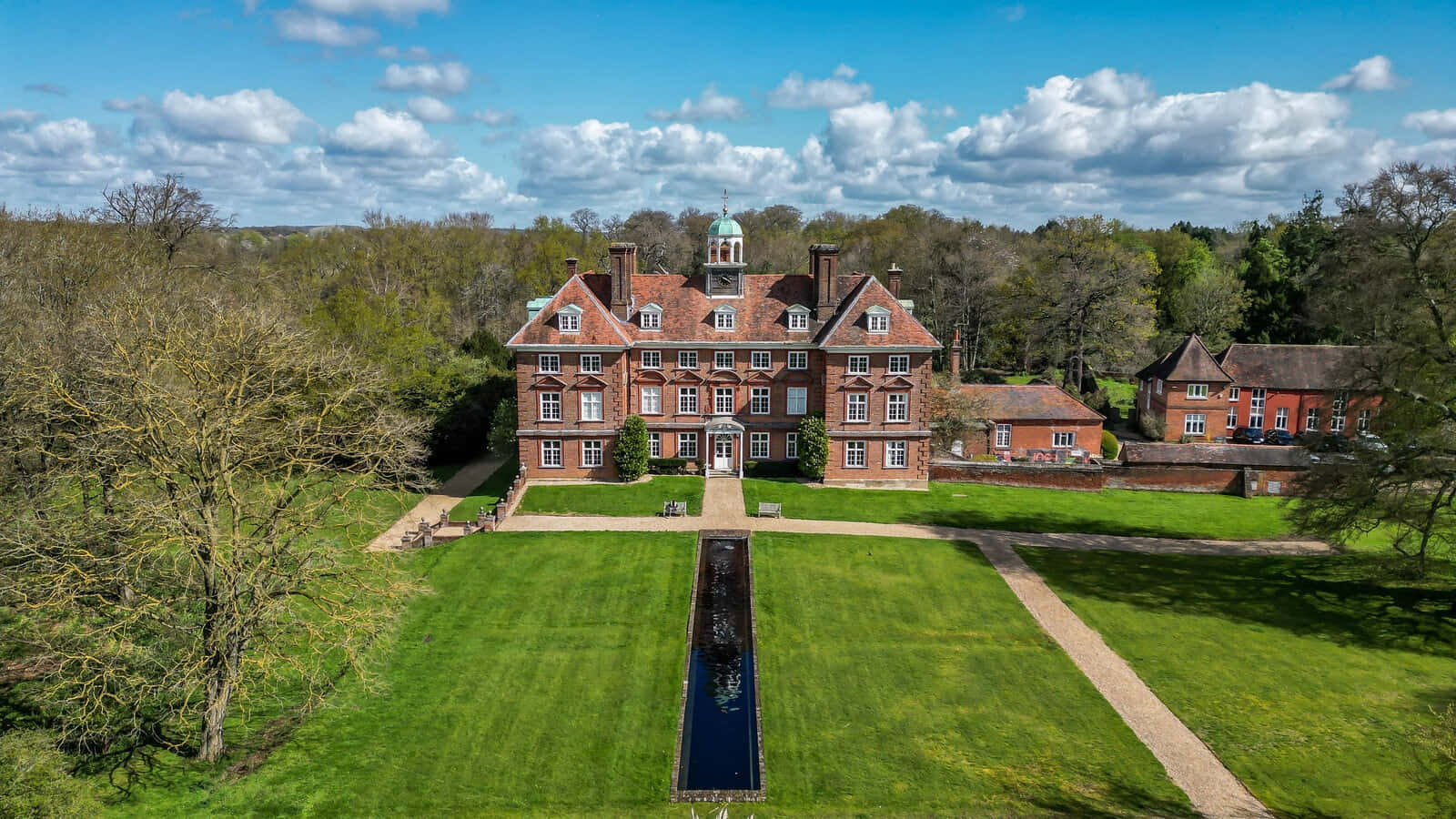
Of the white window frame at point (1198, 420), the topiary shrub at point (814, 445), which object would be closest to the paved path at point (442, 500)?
the topiary shrub at point (814, 445)

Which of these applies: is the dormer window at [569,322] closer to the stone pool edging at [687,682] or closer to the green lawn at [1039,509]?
the green lawn at [1039,509]

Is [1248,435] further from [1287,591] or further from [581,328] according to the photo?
[581,328]

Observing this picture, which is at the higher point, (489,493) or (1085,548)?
(489,493)

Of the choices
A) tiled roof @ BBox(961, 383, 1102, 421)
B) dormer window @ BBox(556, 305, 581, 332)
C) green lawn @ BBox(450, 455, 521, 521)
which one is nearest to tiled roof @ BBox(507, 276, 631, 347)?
dormer window @ BBox(556, 305, 581, 332)

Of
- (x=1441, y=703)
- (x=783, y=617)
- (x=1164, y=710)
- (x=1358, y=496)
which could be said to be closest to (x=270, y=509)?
(x=783, y=617)

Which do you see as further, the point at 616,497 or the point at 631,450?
the point at 631,450

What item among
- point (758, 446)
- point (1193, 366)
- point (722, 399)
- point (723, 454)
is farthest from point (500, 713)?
point (1193, 366)
